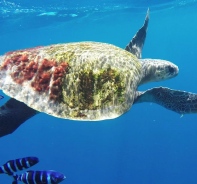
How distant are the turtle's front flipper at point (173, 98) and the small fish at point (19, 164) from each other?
2.37 metres

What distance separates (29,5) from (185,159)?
27.4 meters

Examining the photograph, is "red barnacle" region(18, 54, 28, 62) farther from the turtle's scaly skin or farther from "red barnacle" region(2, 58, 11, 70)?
"red barnacle" region(2, 58, 11, 70)

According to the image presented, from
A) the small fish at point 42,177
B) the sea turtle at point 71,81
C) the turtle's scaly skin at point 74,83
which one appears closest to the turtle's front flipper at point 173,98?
the sea turtle at point 71,81

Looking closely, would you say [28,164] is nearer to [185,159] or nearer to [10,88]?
[10,88]

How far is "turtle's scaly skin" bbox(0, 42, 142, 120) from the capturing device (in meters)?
4.38

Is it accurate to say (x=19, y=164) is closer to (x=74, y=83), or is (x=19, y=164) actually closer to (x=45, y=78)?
(x=45, y=78)

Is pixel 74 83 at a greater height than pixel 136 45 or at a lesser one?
lesser

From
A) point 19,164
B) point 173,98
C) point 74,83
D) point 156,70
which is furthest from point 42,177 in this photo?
point 156,70

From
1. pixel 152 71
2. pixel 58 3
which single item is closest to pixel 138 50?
pixel 152 71

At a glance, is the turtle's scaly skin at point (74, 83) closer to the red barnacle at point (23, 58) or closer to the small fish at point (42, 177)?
the red barnacle at point (23, 58)

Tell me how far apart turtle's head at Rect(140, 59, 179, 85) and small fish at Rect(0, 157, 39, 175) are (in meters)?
3.22

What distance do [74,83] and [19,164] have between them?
1.66 metres

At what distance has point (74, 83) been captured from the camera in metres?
4.45

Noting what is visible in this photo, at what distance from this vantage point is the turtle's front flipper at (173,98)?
18.1 feet
